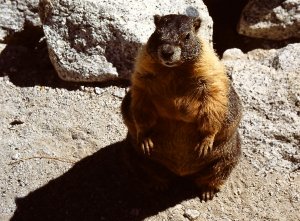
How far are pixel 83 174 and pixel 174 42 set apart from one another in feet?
6.36

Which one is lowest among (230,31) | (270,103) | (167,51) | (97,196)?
(97,196)

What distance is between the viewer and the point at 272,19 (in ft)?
20.7

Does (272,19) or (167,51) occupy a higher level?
(167,51)

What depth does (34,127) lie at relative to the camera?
600 centimetres

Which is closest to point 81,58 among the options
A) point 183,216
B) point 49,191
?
point 49,191

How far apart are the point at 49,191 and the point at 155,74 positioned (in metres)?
1.71

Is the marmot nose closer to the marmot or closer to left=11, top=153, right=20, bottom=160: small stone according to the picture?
the marmot

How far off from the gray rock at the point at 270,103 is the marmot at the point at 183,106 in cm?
55

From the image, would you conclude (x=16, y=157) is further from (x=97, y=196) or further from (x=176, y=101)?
(x=176, y=101)

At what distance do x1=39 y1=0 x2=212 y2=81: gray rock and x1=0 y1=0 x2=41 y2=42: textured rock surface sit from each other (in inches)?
18.0

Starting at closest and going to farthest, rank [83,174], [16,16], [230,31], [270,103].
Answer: [83,174]
[270,103]
[16,16]
[230,31]

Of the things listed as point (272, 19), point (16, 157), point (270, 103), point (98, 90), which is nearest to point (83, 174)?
point (16, 157)

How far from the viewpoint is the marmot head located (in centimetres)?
430

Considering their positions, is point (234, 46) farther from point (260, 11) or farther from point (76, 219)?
point (76, 219)
